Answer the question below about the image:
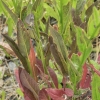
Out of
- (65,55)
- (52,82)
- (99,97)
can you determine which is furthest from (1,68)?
(99,97)

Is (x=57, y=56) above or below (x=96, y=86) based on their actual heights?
above

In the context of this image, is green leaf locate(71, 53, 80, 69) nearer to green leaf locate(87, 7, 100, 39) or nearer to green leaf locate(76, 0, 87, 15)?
green leaf locate(87, 7, 100, 39)

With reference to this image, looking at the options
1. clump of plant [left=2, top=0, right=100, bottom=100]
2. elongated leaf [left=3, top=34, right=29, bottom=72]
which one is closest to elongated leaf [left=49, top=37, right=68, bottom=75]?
clump of plant [left=2, top=0, right=100, bottom=100]

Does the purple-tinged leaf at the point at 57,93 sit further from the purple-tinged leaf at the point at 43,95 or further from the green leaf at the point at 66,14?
the green leaf at the point at 66,14

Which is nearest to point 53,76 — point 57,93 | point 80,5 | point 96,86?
point 57,93

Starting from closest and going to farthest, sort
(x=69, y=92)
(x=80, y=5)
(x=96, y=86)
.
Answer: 1. (x=96, y=86)
2. (x=69, y=92)
3. (x=80, y=5)

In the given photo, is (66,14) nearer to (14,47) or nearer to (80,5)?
(80,5)

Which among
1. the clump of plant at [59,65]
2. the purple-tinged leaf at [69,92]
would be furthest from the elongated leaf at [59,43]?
the purple-tinged leaf at [69,92]
